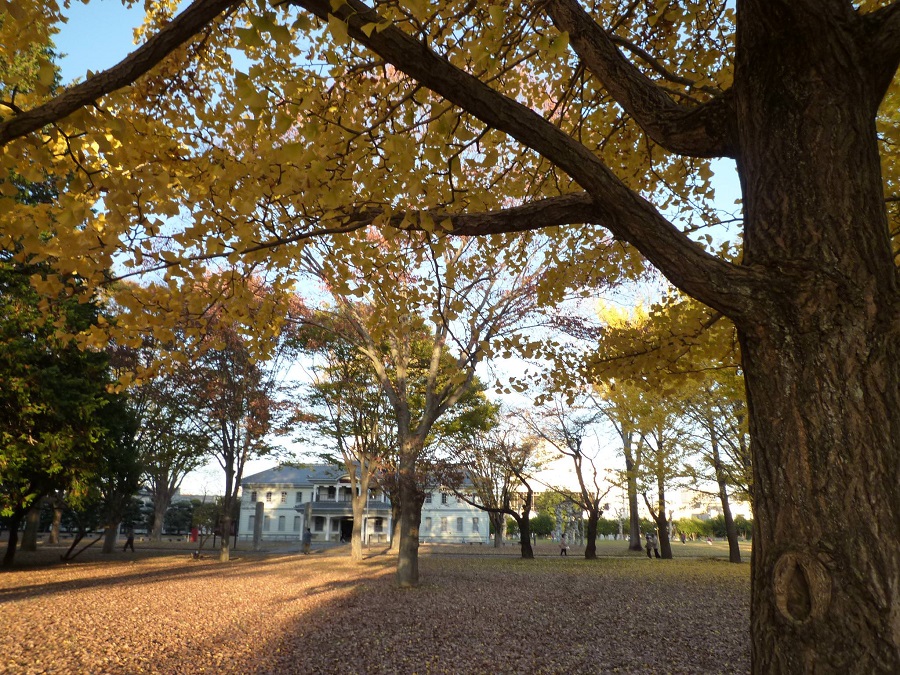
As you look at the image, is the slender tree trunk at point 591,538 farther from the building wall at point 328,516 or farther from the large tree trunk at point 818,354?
the building wall at point 328,516

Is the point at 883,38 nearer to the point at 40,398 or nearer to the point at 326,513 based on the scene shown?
the point at 40,398

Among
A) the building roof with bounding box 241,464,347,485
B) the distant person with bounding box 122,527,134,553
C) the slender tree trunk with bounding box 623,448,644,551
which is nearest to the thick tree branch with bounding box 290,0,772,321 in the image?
the slender tree trunk with bounding box 623,448,644,551

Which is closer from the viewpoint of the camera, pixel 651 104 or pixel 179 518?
pixel 651 104

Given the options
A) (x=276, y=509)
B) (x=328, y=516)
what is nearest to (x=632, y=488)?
(x=328, y=516)

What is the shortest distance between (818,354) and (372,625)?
6.89 meters

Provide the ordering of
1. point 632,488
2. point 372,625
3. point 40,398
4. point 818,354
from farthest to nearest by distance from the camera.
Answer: point 632,488
point 40,398
point 372,625
point 818,354

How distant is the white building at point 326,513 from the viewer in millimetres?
47062

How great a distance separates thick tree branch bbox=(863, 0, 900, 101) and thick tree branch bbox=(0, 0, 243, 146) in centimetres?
288

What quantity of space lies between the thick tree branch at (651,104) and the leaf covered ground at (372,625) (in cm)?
488

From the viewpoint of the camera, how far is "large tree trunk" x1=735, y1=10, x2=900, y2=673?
6.35ft

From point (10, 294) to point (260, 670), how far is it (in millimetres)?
12285

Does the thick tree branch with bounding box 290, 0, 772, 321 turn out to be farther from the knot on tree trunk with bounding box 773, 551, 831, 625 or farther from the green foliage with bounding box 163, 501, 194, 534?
the green foliage with bounding box 163, 501, 194, 534

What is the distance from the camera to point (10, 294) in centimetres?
1275

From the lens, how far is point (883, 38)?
2.36m
